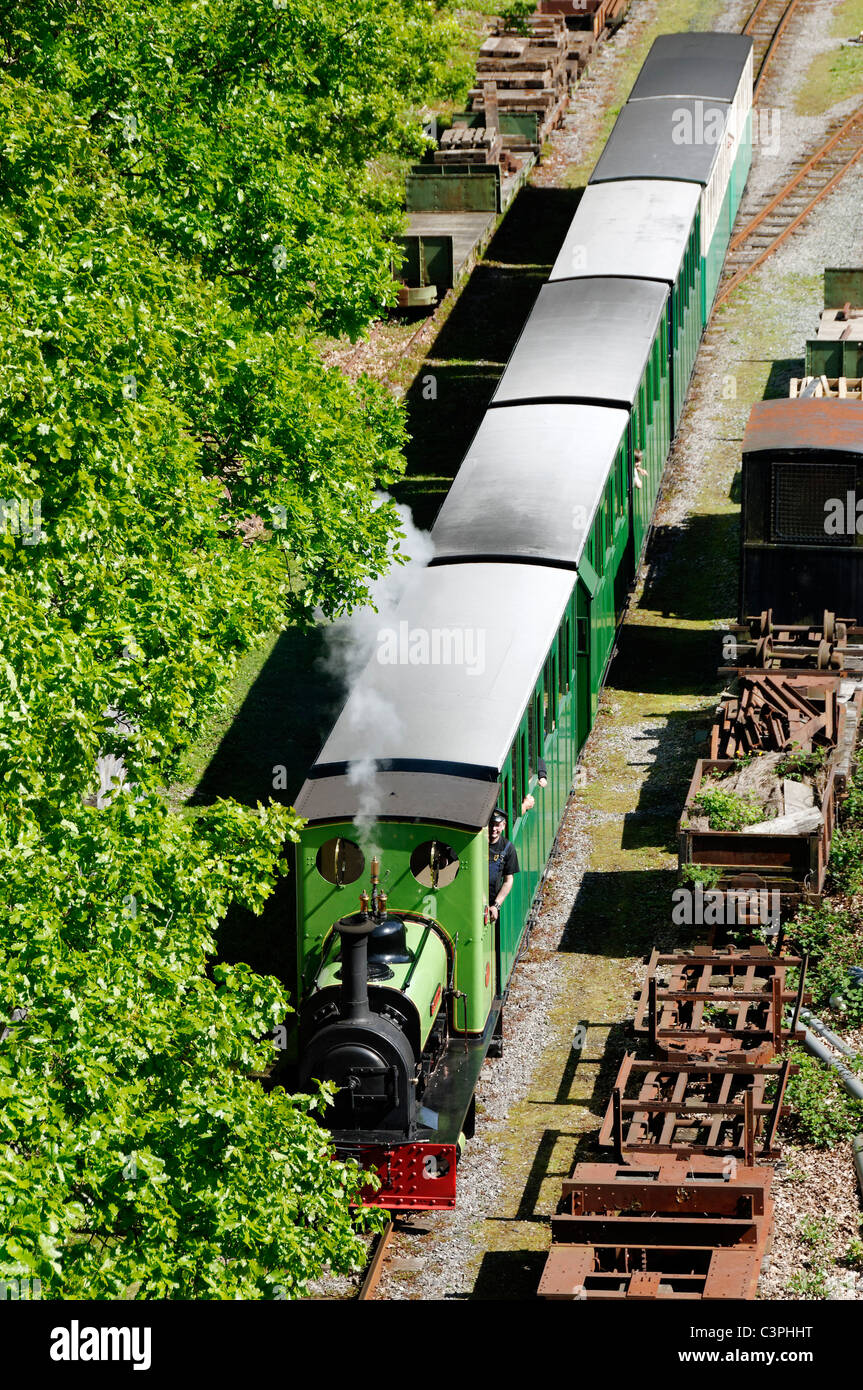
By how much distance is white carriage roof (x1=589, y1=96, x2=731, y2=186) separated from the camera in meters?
28.7

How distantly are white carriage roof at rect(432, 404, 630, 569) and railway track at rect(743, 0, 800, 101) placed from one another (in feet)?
82.9

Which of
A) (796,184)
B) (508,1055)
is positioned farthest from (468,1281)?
(796,184)

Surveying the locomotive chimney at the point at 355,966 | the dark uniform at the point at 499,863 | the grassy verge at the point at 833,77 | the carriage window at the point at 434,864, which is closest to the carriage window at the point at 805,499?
the dark uniform at the point at 499,863

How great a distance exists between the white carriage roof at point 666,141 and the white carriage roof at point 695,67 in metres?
0.57

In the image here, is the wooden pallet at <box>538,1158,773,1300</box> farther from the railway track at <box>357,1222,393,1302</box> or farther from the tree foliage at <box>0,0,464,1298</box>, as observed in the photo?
the tree foliage at <box>0,0,464,1298</box>

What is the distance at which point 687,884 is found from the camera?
59.8 ft

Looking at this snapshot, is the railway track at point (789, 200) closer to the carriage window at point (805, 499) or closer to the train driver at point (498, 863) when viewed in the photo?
the carriage window at point (805, 499)

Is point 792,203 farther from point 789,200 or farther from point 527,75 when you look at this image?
point 527,75

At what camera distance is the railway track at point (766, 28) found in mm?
43984

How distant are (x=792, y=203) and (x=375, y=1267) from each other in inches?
1162

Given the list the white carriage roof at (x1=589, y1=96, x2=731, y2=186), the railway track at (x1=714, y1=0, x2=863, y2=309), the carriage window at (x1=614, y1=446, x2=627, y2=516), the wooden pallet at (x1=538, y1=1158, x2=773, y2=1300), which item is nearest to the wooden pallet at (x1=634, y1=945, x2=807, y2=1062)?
the wooden pallet at (x1=538, y1=1158, x2=773, y2=1300)

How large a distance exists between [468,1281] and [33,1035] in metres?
5.05

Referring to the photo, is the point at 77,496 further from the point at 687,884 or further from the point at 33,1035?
the point at 687,884

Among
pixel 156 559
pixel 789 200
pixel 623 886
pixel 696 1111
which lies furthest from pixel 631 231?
pixel 696 1111
